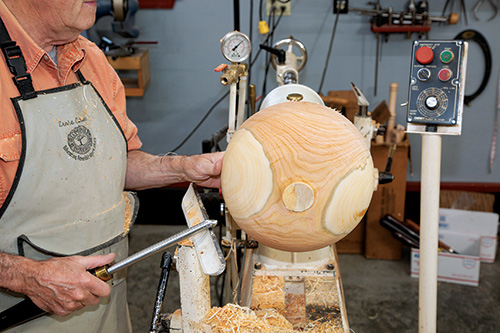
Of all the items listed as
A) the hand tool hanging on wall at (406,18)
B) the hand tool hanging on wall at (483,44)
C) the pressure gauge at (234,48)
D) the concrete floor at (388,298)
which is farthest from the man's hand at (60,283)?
the hand tool hanging on wall at (483,44)

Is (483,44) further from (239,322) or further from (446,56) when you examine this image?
(239,322)

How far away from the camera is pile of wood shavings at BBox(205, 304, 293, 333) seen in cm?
121

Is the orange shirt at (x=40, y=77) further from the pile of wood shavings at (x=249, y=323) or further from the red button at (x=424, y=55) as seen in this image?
the red button at (x=424, y=55)

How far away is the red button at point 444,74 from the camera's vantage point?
60.4 inches

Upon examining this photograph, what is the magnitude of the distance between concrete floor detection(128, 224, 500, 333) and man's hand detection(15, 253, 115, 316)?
1556mm

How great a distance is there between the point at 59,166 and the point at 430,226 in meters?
1.13

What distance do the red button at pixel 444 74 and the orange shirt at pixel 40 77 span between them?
1.03m

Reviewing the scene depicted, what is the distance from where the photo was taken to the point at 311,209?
99cm

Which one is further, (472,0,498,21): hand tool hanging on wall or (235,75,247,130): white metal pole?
(472,0,498,21): hand tool hanging on wall

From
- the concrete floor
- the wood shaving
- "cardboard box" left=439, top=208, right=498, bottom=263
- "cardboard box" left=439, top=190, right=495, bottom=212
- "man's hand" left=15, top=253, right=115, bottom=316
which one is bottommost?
the concrete floor

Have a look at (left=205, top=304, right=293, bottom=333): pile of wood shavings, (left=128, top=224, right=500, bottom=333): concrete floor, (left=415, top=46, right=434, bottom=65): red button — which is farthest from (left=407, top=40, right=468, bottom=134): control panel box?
(left=128, top=224, right=500, bottom=333): concrete floor

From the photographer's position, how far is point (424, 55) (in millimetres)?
1562

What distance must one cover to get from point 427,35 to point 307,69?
0.83 m

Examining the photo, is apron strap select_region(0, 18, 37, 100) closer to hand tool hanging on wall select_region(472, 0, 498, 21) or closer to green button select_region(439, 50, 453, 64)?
green button select_region(439, 50, 453, 64)
